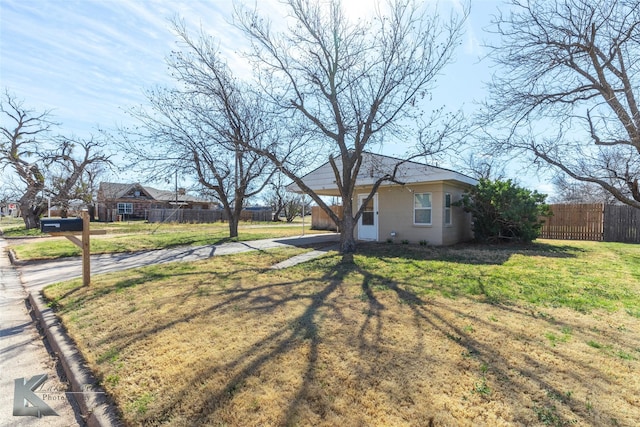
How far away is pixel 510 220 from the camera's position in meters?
11.0

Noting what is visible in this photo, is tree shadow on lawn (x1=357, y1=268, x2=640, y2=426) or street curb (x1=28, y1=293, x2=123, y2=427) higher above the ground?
tree shadow on lawn (x1=357, y1=268, x2=640, y2=426)

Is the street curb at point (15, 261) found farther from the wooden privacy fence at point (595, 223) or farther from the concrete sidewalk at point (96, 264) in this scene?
the wooden privacy fence at point (595, 223)

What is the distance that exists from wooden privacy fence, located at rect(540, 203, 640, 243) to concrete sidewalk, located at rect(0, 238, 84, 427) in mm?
17091

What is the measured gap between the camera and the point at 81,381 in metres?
2.83

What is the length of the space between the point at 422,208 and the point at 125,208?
39962mm

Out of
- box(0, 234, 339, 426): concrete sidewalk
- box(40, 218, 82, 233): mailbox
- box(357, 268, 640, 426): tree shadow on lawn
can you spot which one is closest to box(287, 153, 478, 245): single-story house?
box(0, 234, 339, 426): concrete sidewalk

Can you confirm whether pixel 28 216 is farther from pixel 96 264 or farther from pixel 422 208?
pixel 422 208

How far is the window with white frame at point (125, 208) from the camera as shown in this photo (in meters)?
39.8

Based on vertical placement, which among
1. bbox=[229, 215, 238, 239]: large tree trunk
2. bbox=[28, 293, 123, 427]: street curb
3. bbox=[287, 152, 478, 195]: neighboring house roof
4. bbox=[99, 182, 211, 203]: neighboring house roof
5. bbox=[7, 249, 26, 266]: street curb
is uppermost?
bbox=[99, 182, 211, 203]: neighboring house roof

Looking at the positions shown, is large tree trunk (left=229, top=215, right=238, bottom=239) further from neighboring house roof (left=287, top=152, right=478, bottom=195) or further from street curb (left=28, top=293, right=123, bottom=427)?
street curb (left=28, top=293, right=123, bottom=427)

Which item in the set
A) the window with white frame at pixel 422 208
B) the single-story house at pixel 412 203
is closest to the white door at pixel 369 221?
the single-story house at pixel 412 203

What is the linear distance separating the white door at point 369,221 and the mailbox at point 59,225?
9544mm

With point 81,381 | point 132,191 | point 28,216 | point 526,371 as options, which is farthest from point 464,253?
point 132,191

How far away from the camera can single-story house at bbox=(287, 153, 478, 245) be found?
11141 mm
